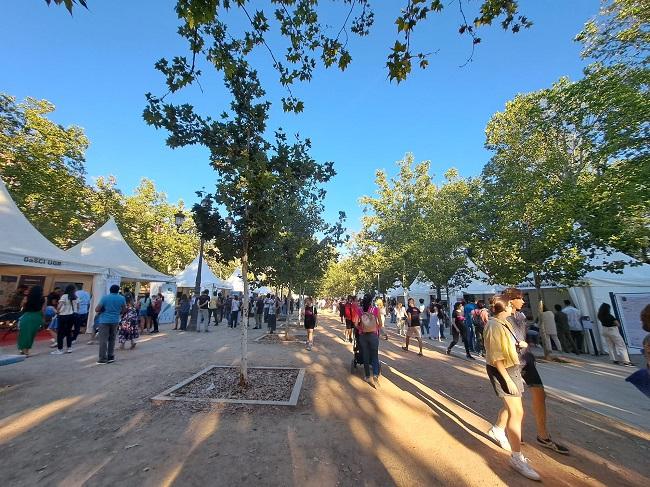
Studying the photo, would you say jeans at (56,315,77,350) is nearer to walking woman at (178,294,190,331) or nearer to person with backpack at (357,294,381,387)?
walking woman at (178,294,190,331)

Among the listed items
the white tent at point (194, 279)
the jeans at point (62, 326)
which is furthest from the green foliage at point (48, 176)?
the jeans at point (62, 326)

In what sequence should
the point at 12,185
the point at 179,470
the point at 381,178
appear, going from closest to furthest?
1. the point at 179,470
2. the point at 12,185
3. the point at 381,178

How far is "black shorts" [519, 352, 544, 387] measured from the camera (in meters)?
3.96

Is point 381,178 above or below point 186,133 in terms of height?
above

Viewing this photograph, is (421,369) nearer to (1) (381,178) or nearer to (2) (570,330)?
(2) (570,330)

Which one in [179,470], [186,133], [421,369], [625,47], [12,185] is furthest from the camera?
[12,185]

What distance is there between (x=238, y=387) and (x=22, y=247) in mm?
9818

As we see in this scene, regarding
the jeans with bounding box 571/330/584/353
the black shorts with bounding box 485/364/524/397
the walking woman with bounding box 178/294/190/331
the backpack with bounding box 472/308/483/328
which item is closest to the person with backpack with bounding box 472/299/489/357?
the backpack with bounding box 472/308/483/328

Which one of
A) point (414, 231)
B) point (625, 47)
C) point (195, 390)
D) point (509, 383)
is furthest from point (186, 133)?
point (414, 231)

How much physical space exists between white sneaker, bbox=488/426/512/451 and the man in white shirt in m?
11.0

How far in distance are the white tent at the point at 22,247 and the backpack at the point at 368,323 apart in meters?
10.6

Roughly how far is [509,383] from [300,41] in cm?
544

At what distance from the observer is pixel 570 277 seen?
9.99 meters

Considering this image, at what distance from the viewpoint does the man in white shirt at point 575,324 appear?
40.0 ft
